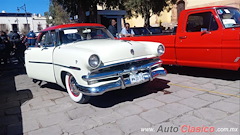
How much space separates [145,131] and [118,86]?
3.14ft

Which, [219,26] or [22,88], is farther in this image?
[22,88]

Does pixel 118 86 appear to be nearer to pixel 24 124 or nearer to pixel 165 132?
pixel 165 132

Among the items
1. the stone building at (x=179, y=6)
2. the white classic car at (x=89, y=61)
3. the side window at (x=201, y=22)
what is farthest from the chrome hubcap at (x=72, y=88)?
the stone building at (x=179, y=6)

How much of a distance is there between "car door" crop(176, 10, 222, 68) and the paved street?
1.58 feet

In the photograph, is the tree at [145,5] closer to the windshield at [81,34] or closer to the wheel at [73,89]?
the windshield at [81,34]

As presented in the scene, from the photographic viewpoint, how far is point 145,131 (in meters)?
2.75

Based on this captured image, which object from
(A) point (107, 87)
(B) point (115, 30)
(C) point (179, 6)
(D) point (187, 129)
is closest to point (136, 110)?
(A) point (107, 87)

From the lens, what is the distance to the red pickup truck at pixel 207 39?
450cm

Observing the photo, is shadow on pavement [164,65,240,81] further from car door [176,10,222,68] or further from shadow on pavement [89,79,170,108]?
shadow on pavement [89,79,170,108]

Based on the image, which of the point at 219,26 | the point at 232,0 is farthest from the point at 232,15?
the point at 232,0

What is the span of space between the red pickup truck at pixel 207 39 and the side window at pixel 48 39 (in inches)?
115

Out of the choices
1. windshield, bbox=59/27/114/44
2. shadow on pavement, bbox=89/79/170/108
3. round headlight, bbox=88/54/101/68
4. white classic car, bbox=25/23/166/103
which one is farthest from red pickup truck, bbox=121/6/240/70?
round headlight, bbox=88/54/101/68

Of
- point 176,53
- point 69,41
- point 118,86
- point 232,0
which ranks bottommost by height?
point 118,86

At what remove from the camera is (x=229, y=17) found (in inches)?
190
